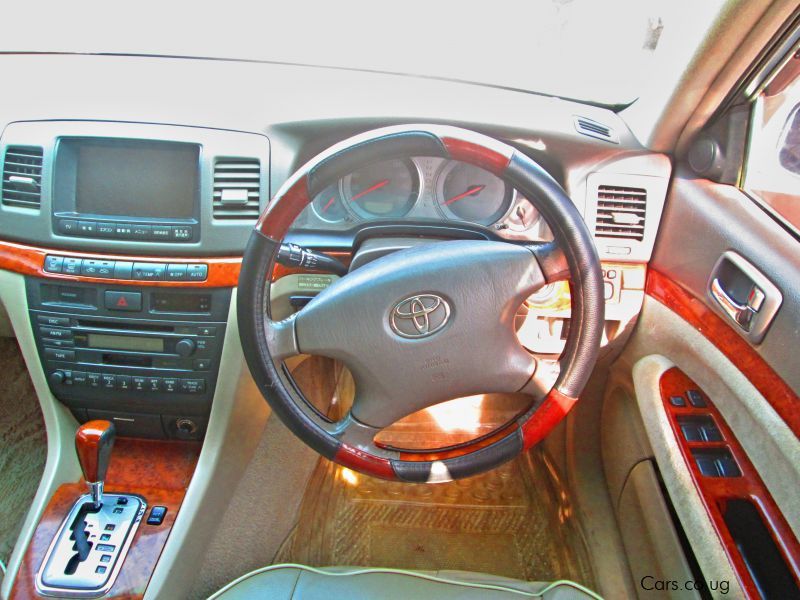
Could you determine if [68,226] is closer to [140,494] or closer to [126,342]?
[126,342]

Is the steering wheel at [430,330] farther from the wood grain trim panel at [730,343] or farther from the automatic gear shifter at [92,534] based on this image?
the automatic gear shifter at [92,534]

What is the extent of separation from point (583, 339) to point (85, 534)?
1.24 meters

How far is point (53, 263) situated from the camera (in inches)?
60.6

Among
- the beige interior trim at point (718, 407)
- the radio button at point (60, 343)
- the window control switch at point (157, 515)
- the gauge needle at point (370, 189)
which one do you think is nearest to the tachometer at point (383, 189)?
the gauge needle at point (370, 189)

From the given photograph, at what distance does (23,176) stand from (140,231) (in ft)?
1.03

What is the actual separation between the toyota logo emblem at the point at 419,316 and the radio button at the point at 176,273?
0.59 m

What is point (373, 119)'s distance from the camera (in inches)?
61.4

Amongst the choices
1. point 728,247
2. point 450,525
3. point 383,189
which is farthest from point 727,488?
point 383,189

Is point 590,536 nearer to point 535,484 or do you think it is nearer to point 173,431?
point 535,484

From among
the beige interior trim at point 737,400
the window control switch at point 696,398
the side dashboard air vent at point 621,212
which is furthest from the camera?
the side dashboard air vent at point 621,212

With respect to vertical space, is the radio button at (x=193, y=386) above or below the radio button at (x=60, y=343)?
below

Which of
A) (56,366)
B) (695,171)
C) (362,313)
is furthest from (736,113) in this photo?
(56,366)

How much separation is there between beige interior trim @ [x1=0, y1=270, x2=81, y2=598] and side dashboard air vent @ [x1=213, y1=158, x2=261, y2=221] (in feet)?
1.77

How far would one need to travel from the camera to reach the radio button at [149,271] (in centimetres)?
152
